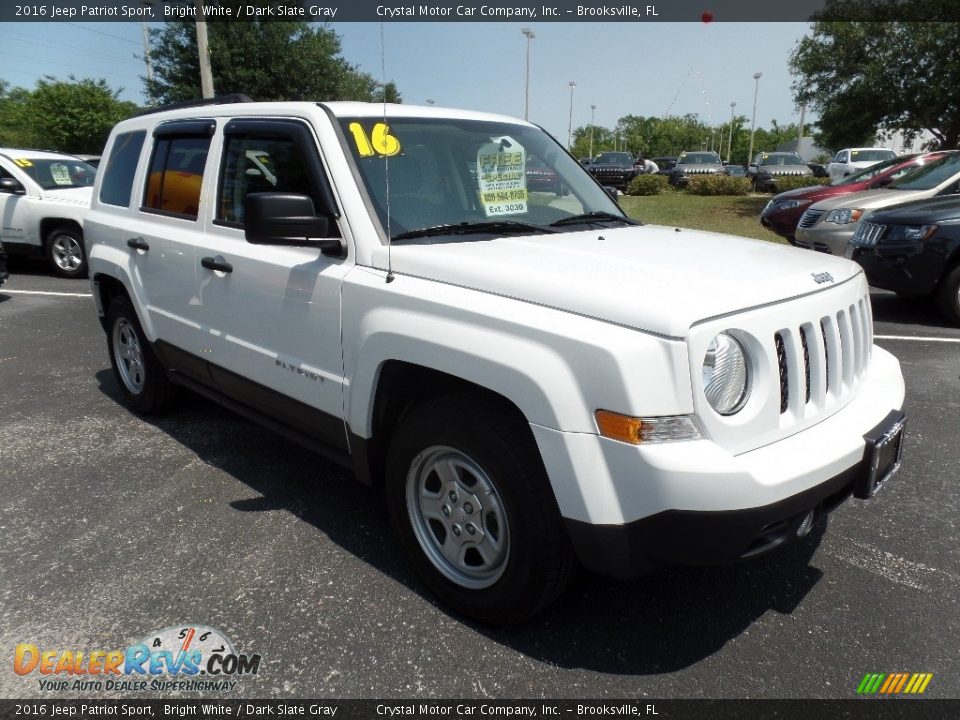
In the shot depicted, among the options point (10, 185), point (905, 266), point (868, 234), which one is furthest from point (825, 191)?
point (10, 185)

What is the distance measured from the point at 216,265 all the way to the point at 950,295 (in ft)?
23.1

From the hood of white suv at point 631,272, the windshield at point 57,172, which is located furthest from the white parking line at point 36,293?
the hood of white suv at point 631,272

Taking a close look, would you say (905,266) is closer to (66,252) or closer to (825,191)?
(825,191)

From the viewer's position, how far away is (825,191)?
12203 millimetres

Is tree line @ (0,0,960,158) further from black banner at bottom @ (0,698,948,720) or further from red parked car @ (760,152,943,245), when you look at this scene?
black banner at bottom @ (0,698,948,720)

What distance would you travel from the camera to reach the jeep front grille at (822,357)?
2365mm

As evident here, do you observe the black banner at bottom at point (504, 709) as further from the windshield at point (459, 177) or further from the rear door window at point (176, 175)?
the rear door window at point (176, 175)

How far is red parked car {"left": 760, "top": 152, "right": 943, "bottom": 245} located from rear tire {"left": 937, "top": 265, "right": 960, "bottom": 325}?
398 centimetres

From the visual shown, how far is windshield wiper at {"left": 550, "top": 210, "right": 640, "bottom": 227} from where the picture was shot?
3437 mm

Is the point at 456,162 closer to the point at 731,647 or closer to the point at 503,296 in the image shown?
the point at 503,296

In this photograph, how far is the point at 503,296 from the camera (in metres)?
2.47

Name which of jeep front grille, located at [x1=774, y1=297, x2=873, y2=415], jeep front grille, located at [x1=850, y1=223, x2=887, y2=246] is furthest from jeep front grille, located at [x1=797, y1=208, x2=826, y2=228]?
jeep front grille, located at [x1=774, y1=297, x2=873, y2=415]

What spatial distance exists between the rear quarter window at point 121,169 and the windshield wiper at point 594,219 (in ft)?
9.17

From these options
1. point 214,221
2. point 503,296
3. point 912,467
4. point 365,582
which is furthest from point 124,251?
point 912,467
